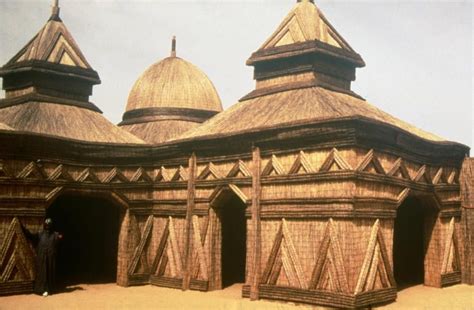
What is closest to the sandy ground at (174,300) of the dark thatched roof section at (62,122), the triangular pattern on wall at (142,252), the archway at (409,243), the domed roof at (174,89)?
the triangular pattern on wall at (142,252)

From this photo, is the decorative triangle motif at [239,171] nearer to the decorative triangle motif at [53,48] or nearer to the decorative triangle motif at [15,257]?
the decorative triangle motif at [15,257]

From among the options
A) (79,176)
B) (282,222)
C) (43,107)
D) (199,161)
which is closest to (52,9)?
(43,107)

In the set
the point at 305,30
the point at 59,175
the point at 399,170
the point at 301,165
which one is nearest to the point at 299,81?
the point at 305,30

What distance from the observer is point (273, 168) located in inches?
555

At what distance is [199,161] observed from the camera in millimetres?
16078

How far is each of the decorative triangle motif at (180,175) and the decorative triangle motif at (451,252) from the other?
28.1 feet

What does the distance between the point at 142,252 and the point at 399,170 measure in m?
8.29

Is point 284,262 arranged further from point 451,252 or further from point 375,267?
point 451,252

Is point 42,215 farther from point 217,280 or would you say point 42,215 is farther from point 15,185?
point 217,280

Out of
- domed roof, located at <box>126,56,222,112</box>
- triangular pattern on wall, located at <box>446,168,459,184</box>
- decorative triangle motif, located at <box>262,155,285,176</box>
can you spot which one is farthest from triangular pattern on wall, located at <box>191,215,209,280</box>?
domed roof, located at <box>126,56,222,112</box>

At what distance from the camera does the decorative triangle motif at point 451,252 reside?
16.8 meters

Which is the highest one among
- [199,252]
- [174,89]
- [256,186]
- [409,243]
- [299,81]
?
[174,89]

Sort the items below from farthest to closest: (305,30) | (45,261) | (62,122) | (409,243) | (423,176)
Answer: (409,243), (305,30), (62,122), (423,176), (45,261)

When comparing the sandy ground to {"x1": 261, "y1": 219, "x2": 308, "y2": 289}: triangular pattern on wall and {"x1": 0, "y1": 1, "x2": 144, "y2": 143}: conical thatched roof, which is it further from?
{"x1": 0, "y1": 1, "x2": 144, "y2": 143}: conical thatched roof
